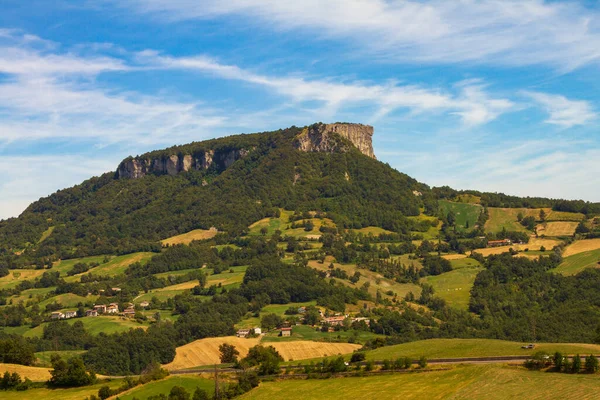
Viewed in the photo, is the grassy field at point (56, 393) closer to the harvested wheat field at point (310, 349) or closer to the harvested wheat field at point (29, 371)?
the harvested wheat field at point (29, 371)

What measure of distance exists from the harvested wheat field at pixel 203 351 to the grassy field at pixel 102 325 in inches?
955

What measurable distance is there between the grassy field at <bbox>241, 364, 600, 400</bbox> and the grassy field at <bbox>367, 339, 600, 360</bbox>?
1040 centimetres

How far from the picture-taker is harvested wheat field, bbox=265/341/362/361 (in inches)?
5476

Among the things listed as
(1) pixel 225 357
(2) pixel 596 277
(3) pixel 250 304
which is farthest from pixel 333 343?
(2) pixel 596 277

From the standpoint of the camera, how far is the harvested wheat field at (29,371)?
Answer: 11297 cm

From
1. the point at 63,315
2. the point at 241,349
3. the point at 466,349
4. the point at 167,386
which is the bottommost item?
the point at 241,349


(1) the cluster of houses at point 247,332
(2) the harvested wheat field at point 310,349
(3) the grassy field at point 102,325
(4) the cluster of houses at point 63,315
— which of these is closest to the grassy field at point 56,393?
(2) the harvested wheat field at point 310,349

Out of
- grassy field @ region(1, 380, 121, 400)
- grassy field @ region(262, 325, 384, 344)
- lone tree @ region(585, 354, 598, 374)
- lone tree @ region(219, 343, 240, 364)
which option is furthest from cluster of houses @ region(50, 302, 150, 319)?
lone tree @ region(585, 354, 598, 374)

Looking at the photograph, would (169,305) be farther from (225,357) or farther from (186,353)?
(225,357)

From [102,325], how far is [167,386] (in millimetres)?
76057

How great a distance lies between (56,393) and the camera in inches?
4149

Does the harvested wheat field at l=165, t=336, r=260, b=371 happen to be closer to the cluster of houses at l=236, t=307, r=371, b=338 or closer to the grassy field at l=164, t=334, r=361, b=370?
the grassy field at l=164, t=334, r=361, b=370

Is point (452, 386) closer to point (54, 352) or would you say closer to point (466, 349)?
point (466, 349)

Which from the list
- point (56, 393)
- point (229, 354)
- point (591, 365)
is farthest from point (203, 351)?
point (591, 365)
